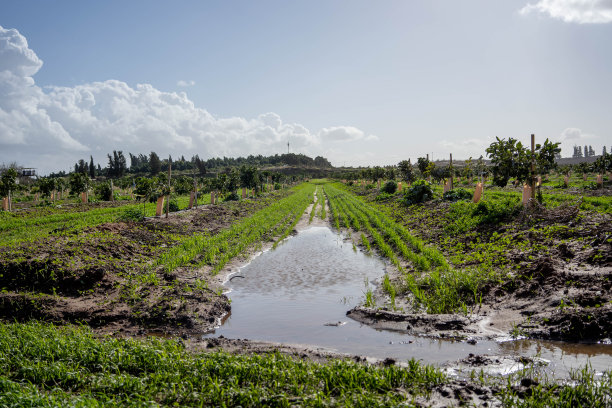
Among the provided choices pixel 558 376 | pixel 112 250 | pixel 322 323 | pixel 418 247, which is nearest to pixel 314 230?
pixel 418 247

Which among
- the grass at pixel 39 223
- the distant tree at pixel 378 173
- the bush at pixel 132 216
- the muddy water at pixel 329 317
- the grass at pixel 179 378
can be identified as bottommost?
the muddy water at pixel 329 317

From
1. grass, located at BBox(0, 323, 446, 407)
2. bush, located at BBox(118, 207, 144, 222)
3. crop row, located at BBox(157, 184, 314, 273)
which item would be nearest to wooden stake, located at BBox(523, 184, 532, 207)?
crop row, located at BBox(157, 184, 314, 273)

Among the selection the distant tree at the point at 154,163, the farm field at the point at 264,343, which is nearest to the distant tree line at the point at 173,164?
the distant tree at the point at 154,163

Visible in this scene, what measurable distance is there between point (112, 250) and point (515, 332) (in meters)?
11.4

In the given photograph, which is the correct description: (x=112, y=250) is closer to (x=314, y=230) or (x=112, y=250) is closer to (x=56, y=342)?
(x=56, y=342)

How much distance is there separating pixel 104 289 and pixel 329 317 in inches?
216

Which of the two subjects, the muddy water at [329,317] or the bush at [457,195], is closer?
the muddy water at [329,317]

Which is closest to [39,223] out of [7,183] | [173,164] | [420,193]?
[7,183]

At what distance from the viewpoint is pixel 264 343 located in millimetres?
6016

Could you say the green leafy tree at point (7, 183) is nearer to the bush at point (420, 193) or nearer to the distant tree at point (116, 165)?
the bush at point (420, 193)

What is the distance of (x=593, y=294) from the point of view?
20.5 feet

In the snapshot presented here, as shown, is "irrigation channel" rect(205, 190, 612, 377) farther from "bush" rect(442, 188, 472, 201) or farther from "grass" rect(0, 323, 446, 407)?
"bush" rect(442, 188, 472, 201)

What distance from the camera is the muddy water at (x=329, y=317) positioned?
5234 millimetres

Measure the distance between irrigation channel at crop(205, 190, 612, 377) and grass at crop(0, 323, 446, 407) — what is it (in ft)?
3.90
